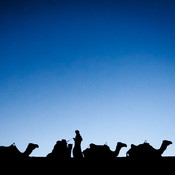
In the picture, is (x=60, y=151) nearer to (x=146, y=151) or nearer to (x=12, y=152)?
(x=12, y=152)

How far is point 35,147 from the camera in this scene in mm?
11961

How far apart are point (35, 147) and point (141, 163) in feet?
21.7

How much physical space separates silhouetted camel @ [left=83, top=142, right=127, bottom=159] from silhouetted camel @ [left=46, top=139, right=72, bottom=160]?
116 centimetres

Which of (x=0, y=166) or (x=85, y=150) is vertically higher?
(x=85, y=150)

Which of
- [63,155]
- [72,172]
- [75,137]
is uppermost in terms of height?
[75,137]

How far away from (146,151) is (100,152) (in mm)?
2781

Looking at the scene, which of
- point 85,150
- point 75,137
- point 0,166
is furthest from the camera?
point 75,137

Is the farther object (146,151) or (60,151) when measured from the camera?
(60,151)

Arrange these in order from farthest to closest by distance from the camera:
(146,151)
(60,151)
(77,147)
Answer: (77,147) → (60,151) → (146,151)

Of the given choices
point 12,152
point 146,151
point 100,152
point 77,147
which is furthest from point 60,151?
point 146,151

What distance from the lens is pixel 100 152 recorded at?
1142 centimetres

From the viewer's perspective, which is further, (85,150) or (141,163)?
(85,150)

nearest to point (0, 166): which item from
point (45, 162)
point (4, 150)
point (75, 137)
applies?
point (4, 150)

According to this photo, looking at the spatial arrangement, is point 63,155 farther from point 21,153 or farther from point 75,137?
point 21,153
